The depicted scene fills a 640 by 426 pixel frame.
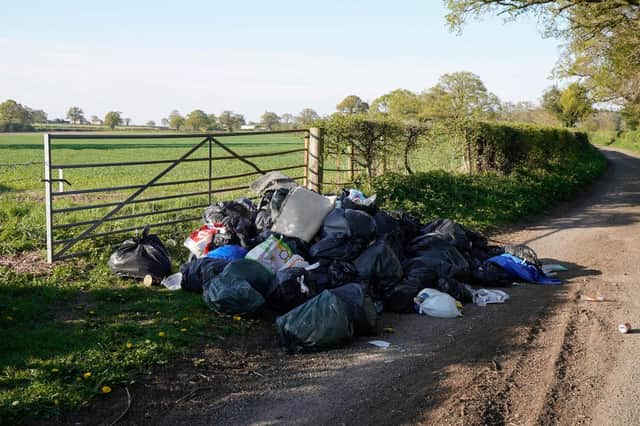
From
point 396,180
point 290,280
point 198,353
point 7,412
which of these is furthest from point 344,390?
point 396,180

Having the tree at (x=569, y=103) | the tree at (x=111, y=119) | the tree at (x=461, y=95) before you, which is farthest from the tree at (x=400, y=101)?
the tree at (x=111, y=119)

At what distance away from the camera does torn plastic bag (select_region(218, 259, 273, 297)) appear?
224 inches

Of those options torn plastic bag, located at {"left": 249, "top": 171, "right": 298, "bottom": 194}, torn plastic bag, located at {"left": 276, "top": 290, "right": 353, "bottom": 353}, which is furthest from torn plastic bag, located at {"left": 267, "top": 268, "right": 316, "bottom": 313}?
torn plastic bag, located at {"left": 249, "top": 171, "right": 298, "bottom": 194}

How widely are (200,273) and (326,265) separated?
1.37 metres

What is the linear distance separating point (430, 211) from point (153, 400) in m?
8.56

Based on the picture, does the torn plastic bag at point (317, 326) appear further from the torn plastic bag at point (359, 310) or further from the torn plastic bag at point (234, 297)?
the torn plastic bag at point (234, 297)

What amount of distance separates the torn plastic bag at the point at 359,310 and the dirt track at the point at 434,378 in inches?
5.2

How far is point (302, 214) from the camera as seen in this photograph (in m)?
7.03

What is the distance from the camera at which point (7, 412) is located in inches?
144

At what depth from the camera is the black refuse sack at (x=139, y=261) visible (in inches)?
259

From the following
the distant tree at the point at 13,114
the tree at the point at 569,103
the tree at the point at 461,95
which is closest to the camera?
the distant tree at the point at 13,114

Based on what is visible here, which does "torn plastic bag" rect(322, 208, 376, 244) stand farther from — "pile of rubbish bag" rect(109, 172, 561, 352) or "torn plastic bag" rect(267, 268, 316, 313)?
"torn plastic bag" rect(267, 268, 316, 313)

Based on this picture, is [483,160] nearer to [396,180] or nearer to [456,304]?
[396,180]

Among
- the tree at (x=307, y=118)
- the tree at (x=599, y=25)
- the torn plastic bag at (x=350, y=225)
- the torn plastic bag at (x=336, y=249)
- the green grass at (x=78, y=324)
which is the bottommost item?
the green grass at (x=78, y=324)
